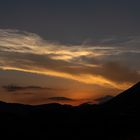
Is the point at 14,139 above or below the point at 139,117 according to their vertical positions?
below

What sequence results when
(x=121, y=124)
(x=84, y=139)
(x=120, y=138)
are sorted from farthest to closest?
(x=121, y=124) → (x=84, y=139) → (x=120, y=138)


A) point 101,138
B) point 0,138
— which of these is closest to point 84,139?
point 101,138

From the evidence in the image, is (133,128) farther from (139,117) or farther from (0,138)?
(0,138)

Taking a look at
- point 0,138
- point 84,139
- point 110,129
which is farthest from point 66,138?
point 0,138

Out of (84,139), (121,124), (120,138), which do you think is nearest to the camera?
(120,138)

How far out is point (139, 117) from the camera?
19850 centimetres

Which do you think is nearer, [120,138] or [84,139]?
[120,138]

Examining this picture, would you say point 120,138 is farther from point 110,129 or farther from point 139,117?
point 139,117

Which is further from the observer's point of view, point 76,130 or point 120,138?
point 76,130

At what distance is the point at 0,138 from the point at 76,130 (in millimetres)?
41943

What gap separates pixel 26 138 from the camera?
19362cm

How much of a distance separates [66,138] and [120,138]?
31765 mm

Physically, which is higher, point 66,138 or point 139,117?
point 139,117

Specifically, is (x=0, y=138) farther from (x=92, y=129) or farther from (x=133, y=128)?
(x=133, y=128)
